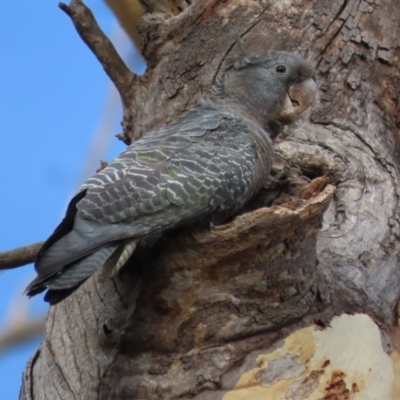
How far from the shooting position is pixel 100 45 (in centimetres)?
463

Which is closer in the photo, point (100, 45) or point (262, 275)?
point (262, 275)

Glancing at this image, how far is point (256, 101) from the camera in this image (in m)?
4.23

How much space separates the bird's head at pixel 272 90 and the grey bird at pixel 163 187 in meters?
0.01

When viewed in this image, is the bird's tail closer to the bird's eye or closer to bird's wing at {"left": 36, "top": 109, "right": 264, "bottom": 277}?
bird's wing at {"left": 36, "top": 109, "right": 264, "bottom": 277}

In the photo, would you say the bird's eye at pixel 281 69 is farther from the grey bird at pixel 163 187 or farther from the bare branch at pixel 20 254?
the bare branch at pixel 20 254

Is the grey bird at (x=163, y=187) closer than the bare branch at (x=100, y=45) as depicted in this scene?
Yes

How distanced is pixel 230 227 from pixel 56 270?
763 millimetres

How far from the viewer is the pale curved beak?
419cm

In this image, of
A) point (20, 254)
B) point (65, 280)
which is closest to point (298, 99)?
point (20, 254)

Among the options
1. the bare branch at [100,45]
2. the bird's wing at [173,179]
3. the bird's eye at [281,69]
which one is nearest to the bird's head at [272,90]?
the bird's eye at [281,69]

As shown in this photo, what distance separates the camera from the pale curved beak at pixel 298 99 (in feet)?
13.8

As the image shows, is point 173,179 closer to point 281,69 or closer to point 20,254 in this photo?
point 281,69

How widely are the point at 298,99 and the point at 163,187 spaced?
1.35m

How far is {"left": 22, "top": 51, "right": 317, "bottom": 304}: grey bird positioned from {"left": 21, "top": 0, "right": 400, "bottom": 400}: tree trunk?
0.65 ft
